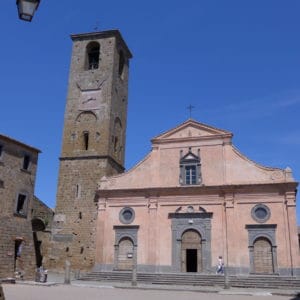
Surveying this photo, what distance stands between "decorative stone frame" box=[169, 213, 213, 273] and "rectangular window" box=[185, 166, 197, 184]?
218 cm

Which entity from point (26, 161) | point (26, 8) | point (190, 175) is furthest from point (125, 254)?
point (26, 8)

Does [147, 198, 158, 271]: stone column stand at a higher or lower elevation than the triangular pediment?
lower

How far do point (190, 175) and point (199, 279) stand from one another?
6721mm

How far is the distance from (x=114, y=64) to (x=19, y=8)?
26.1 metres

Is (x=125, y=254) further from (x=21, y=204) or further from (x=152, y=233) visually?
(x=21, y=204)

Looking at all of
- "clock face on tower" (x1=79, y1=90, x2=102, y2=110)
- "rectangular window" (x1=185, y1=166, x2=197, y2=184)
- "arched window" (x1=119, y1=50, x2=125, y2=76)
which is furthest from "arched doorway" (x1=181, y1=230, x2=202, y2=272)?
"arched window" (x1=119, y1=50, x2=125, y2=76)

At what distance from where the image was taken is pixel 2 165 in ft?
77.7

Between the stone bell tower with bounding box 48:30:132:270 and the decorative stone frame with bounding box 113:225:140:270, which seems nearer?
the decorative stone frame with bounding box 113:225:140:270

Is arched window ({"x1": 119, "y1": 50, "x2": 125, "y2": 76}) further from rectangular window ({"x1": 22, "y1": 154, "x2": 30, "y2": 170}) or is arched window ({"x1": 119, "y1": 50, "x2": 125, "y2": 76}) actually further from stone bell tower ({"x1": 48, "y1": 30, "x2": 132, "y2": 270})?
rectangular window ({"x1": 22, "y1": 154, "x2": 30, "y2": 170})

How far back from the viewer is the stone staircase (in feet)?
69.3

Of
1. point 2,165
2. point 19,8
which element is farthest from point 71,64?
point 19,8

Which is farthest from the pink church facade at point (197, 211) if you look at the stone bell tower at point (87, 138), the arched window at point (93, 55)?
the arched window at point (93, 55)

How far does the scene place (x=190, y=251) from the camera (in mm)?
24828

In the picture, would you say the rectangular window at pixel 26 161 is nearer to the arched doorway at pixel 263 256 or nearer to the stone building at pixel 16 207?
the stone building at pixel 16 207
